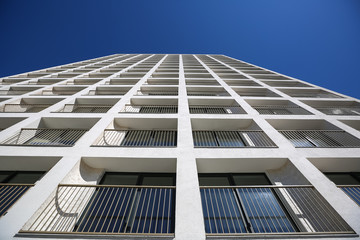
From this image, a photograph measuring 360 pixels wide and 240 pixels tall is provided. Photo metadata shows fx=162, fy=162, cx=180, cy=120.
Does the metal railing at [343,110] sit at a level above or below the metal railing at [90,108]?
below

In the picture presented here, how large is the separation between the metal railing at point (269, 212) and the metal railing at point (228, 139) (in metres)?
2.71

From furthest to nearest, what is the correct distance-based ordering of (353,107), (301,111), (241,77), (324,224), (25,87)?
(241,77), (25,87), (353,107), (301,111), (324,224)

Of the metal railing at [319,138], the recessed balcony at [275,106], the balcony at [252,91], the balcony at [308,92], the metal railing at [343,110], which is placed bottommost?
the metal railing at [319,138]

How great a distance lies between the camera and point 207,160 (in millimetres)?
5785

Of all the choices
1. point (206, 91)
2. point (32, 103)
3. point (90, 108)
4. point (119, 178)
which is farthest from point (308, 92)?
point (32, 103)

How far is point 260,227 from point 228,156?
2.23 metres

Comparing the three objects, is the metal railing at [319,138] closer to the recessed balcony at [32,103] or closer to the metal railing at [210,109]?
the metal railing at [210,109]

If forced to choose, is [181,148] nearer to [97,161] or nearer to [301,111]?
[97,161]

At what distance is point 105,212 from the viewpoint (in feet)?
15.9

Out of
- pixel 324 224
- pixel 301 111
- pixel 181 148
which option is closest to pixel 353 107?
pixel 301 111

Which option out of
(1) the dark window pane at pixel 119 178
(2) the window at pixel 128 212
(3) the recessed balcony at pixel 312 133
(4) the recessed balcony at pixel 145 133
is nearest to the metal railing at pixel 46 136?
(4) the recessed balcony at pixel 145 133

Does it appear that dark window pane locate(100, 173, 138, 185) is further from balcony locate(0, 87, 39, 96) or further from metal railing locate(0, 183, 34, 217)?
balcony locate(0, 87, 39, 96)

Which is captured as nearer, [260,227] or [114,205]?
[260,227]

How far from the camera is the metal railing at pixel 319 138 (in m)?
7.48
